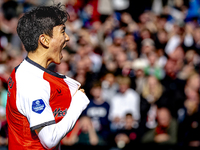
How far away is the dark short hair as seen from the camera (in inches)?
76.1

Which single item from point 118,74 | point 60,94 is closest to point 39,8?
point 60,94

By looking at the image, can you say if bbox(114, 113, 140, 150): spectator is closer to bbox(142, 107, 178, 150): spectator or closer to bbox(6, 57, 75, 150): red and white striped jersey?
bbox(142, 107, 178, 150): spectator

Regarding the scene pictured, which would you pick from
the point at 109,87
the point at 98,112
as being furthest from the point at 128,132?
the point at 109,87

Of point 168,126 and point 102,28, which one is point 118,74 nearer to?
point 168,126

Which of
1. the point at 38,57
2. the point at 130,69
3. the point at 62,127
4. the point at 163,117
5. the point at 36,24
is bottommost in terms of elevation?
the point at 163,117

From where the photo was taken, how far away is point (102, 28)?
9.08 m

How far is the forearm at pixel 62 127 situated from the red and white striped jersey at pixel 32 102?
0.05 m

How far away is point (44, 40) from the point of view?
6.45 feet

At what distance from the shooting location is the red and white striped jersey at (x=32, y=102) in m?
1.77

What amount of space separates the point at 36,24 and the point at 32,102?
553 mm

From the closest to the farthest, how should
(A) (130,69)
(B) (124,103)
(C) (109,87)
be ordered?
(B) (124,103)
(C) (109,87)
(A) (130,69)

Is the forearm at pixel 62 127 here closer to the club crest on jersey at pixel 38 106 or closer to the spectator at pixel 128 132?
the club crest on jersey at pixel 38 106

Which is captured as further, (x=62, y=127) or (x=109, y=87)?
(x=109, y=87)

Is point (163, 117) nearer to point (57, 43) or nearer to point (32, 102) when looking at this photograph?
point (57, 43)
